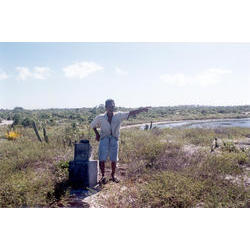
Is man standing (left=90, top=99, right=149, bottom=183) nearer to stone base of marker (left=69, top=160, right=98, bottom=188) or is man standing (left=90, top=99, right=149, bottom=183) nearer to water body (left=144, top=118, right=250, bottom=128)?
stone base of marker (left=69, top=160, right=98, bottom=188)

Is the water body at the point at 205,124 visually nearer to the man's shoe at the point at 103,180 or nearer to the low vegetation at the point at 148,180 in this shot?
the low vegetation at the point at 148,180

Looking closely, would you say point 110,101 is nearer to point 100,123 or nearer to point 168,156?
point 100,123

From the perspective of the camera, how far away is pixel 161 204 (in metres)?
4.01

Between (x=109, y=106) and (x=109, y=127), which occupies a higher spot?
(x=109, y=106)

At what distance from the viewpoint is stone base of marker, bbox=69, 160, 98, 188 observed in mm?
4680

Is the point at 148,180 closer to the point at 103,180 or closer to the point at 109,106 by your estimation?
the point at 103,180

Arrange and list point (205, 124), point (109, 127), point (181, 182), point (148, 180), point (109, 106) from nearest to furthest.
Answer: point (181, 182), point (109, 106), point (109, 127), point (148, 180), point (205, 124)

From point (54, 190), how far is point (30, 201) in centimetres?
57

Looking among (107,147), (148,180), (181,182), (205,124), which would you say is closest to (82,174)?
(107,147)

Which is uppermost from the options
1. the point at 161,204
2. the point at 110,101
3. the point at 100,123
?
the point at 110,101

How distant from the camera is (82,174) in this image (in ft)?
15.4

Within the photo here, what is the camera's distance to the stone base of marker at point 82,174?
4.68 metres

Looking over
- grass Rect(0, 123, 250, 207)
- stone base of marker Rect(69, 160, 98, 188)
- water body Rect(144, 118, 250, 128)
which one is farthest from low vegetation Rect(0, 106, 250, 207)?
water body Rect(144, 118, 250, 128)

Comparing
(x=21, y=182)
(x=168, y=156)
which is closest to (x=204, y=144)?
(x=168, y=156)
